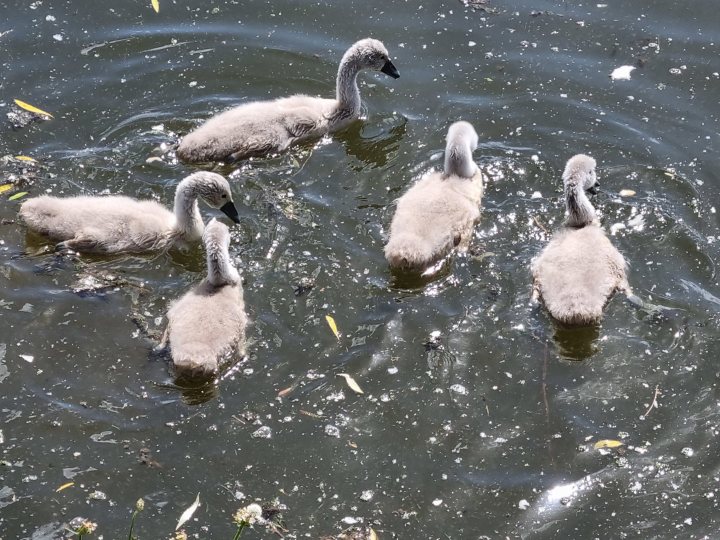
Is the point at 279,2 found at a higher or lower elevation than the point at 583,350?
higher

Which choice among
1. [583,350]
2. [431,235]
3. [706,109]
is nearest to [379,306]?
[431,235]

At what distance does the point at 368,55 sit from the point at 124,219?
2.89 m

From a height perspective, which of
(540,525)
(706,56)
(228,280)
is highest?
(706,56)

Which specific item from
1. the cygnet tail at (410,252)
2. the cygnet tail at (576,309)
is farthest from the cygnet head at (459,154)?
the cygnet tail at (576,309)

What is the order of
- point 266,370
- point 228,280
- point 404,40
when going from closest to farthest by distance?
point 266,370 → point 228,280 → point 404,40

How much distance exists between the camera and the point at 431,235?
7.62 meters

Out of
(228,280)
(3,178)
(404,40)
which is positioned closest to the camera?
(228,280)

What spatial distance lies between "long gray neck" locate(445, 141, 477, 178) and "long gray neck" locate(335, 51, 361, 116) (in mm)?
1398

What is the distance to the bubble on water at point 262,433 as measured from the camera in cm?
650

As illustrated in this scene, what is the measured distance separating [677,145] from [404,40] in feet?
9.53

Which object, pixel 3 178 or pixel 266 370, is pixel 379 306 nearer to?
pixel 266 370

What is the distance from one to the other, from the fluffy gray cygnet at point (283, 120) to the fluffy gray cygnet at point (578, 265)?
2.24 m

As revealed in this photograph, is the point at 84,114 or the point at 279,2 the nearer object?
the point at 84,114

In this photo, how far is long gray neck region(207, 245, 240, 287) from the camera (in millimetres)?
7270
